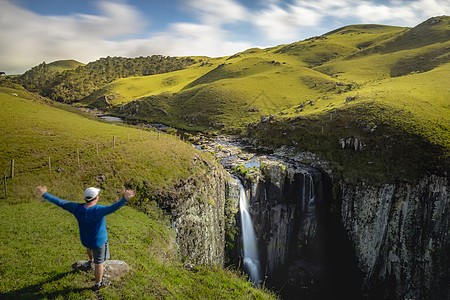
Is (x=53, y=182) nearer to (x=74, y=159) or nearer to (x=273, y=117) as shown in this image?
(x=74, y=159)

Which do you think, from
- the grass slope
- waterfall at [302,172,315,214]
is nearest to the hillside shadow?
waterfall at [302,172,315,214]

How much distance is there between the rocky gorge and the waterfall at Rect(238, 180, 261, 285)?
107 centimetres

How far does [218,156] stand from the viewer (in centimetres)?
5306

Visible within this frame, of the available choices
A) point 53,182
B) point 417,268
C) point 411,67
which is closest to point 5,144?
point 53,182

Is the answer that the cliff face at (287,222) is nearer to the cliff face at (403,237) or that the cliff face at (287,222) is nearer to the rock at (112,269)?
the cliff face at (403,237)

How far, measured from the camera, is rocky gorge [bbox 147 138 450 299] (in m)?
37.0

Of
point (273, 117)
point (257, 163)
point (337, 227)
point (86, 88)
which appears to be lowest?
point (337, 227)

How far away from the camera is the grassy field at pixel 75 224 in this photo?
1052cm

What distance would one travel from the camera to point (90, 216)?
8742 mm

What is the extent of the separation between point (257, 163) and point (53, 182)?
111 feet

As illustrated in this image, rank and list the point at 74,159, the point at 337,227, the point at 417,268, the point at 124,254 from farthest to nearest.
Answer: the point at 337,227
the point at 417,268
the point at 74,159
the point at 124,254

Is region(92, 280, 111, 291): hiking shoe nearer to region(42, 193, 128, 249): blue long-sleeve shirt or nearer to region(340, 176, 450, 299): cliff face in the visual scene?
region(42, 193, 128, 249): blue long-sleeve shirt

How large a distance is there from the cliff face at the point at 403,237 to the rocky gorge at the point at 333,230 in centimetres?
12

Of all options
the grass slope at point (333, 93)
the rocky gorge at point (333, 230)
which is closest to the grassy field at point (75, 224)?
the rocky gorge at point (333, 230)
